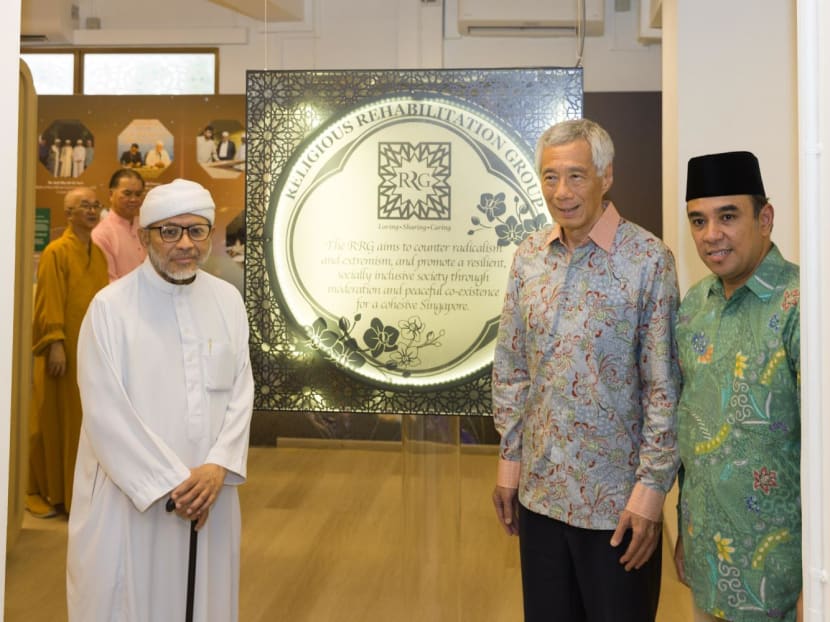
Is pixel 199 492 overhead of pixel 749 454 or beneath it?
beneath

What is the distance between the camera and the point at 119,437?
7.29ft

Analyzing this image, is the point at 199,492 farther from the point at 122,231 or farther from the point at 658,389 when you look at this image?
the point at 122,231

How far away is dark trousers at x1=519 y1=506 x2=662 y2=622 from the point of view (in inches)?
78.3

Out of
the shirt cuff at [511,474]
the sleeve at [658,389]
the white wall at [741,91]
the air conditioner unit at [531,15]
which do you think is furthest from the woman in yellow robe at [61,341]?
the sleeve at [658,389]

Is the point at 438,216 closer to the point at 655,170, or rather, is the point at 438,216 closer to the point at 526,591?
the point at 526,591

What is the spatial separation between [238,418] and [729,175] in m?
1.37

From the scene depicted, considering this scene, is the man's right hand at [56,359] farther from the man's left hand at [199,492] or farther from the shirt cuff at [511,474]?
the shirt cuff at [511,474]

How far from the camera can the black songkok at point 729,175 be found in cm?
181

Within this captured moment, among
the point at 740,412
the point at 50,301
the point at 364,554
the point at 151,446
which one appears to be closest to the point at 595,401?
the point at 740,412

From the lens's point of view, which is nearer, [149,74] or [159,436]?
[159,436]

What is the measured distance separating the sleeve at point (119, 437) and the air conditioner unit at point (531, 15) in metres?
4.00

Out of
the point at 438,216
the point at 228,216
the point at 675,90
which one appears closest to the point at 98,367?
the point at 438,216

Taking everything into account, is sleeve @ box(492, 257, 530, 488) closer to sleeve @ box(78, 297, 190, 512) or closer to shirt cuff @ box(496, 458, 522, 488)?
shirt cuff @ box(496, 458, 522, 488)

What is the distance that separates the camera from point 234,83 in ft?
19.7
